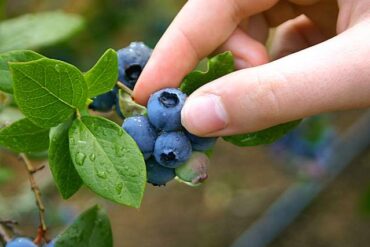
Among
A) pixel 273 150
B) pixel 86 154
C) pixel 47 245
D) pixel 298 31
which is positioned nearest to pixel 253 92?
pixel 86 154

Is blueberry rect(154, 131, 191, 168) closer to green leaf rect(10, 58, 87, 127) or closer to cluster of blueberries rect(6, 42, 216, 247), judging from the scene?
cluster of blueberries rect(6, 42, 216, 247)

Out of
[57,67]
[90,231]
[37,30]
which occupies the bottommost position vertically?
[90,231]

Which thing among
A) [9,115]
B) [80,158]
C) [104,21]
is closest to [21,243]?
[80,158]

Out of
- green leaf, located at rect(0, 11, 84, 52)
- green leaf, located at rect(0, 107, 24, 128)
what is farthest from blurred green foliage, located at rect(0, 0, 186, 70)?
green leaf, located at rect(0, 107, 24, 128)

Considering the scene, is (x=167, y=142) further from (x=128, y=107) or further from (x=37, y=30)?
(x=37, y=30)

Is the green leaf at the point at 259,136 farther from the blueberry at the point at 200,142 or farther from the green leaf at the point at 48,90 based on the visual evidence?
the green leaf at the point at 48,90

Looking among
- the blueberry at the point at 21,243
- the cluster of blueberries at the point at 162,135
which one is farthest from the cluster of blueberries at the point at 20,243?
the cluster of blueberries at the point at 162,135

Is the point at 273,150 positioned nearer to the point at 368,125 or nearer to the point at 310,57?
the point at 368,125
